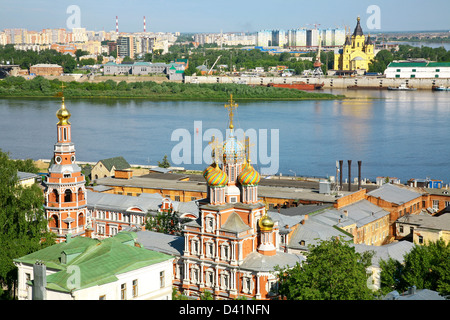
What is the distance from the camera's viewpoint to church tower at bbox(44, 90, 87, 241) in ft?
33.3

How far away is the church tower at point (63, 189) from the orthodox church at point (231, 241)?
178 centimetres

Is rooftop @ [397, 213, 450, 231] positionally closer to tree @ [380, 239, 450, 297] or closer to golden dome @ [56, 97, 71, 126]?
tree @ [380, 239, 450, 297]

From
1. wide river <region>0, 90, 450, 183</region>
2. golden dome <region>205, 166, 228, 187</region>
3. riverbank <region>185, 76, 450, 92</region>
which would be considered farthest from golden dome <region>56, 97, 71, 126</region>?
riverbank <region>185, 76, 450, 92</region>

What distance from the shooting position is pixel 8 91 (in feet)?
147

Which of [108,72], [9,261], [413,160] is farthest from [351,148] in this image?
[108,72]

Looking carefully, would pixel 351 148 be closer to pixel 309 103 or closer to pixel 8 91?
pixel 309 103

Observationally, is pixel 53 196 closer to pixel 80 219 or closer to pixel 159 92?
pixel 80 219

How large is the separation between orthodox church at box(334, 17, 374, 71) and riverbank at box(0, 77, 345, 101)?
12088 mm

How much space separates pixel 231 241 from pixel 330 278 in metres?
1.71

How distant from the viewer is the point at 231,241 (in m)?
8.84

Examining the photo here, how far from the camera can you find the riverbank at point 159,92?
4334 cm

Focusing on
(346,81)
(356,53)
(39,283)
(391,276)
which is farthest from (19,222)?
(356,53)
